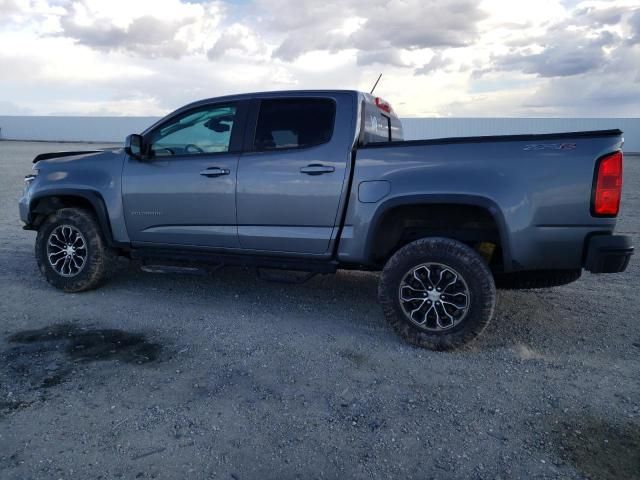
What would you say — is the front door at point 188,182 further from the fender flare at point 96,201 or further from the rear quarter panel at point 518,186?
the rear quarter panel at point 518,186

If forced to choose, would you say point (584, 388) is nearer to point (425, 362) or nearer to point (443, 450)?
point (425, 362)

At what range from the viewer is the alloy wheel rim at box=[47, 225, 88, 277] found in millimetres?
5242

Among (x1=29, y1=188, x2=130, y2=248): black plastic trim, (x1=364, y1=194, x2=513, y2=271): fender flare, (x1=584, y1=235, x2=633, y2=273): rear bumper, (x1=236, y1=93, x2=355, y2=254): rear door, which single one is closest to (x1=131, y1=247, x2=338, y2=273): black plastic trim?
(x1=236, y1=93, x2=355, y2=254): rear door

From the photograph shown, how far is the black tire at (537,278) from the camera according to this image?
3.99 m

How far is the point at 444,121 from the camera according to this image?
46031mm

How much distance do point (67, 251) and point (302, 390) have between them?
324 cm

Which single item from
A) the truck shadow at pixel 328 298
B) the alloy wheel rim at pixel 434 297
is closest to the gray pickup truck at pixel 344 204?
the alloy wheel rim at pixel 434 297

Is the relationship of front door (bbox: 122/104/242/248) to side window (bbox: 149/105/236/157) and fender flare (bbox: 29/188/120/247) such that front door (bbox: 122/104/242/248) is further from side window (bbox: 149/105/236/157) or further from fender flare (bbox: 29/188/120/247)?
fender flare (bbox: 29/188/120/247)

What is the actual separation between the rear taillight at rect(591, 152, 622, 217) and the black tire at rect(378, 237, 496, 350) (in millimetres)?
848

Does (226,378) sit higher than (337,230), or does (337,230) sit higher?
(337,230)

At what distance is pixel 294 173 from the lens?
4.33 m

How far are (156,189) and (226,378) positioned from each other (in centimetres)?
220

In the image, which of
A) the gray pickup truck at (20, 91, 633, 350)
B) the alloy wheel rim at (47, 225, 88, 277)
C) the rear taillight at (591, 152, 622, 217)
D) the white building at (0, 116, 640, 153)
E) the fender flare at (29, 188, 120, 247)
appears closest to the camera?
the rear taillight at (591, 152, 622, 217)

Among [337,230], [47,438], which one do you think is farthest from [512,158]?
[47,438]
